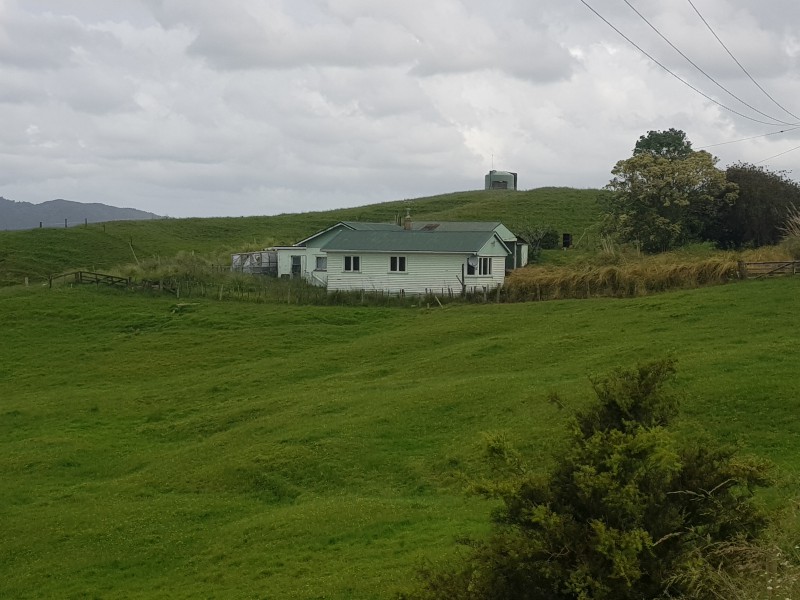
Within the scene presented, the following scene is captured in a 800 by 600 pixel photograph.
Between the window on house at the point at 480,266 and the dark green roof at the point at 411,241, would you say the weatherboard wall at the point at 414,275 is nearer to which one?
the window on house at the point at 480,266

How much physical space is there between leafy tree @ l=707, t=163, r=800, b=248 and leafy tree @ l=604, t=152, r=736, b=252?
0.92m

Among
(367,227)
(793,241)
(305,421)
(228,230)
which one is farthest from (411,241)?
(228,230)

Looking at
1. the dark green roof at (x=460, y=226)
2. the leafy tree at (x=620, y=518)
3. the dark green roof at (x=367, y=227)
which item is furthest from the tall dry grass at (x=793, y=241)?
the leafy tree at (x=620, y=518)

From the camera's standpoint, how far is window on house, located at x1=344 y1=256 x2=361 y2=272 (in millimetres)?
55688

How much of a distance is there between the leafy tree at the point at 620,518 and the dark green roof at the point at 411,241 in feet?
141

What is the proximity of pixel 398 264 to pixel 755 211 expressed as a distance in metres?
24.9

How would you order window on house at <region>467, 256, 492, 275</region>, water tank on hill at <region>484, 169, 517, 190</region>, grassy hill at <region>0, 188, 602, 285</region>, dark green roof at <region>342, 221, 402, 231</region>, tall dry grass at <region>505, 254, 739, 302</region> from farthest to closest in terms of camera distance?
water tank on hill at <region>484, 169, 517, 190</region> → grassy hill at <region>0, 188, 602, 285</region> → dark green roof at <region>342, 221, 402, 231</region> → window on house at <region>467, 256, 492, 275</region> → tall dry grass at <region>505, 254, 739, 302</region>

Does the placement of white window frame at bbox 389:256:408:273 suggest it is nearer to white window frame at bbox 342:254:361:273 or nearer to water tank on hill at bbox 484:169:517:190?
white window frame at bbox 342:254:361:273

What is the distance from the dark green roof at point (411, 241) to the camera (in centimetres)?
5419

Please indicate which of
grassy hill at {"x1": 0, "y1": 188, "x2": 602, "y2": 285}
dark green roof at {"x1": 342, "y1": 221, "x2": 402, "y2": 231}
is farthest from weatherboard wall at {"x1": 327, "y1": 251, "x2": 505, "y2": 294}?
grassy hill at {"x1": 0, "y1": 188, "x2": 602, "y2": 285}

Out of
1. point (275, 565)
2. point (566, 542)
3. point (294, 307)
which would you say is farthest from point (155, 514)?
point (294, 307)

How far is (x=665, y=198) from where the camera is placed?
61.7m

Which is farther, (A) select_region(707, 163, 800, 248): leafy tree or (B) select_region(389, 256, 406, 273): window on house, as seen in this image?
(A) select_region(707, 163, 800, 248): leafy tree

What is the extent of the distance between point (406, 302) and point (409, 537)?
3342 centimetres
